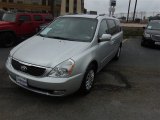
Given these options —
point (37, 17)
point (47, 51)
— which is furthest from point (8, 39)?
point (47, 51)

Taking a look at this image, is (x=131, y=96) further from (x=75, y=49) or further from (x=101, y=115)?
(x=75, y=49)

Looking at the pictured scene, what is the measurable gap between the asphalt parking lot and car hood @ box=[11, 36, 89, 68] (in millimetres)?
803

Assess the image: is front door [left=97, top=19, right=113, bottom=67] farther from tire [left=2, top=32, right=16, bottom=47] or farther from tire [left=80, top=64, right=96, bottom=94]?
tire [left=2, top=32, right=16, bottom=47]

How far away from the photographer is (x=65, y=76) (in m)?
4.44

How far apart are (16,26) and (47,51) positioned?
6.80m

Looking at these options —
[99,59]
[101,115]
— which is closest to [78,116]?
[101,115]

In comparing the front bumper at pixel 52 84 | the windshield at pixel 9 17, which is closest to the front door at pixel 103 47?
the front bumper at pixel 52 84

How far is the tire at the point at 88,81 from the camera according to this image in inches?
196

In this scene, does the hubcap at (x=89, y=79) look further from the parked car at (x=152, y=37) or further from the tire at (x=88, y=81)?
the parked car at (x=152, y=37)

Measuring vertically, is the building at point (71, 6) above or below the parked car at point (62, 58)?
below

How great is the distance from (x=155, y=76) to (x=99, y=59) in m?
2.10

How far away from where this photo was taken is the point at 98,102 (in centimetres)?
493

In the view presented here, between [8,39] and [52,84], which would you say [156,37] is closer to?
[8,39]

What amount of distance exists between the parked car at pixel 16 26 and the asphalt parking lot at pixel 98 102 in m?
4.46
